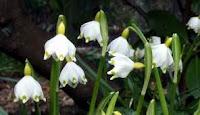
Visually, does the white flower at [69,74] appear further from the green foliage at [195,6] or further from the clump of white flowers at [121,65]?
the green foliage at [195,6]

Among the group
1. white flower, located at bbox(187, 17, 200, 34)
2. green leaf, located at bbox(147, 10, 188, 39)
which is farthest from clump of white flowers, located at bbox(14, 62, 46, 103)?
green leaf, located at bbox(147, 10, 188, 39)

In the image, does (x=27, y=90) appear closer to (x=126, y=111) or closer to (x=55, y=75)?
(x=55, y=75)

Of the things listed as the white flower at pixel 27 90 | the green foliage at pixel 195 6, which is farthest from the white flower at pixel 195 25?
the white flower at pixel 27 90

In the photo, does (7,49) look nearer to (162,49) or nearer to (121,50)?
(121,50)

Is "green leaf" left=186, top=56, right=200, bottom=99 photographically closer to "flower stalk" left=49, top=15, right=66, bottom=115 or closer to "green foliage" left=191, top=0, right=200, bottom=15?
"green foliage" left=191, top=0, right=200, bottom=15

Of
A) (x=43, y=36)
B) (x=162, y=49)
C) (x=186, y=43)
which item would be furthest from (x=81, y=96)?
(x=162, y=49)

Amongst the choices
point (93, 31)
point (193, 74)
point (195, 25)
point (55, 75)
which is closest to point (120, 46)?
point (93, 31)
